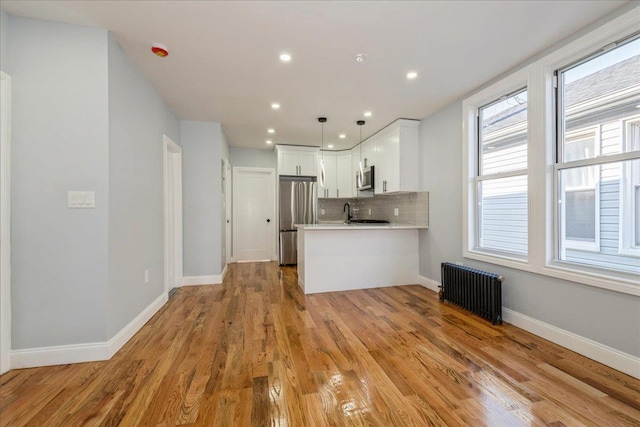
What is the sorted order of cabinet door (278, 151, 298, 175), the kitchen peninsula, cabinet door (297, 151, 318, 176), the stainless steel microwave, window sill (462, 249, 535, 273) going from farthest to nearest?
1. cabinet door (297, 151, 318, 176)
2. cabinet door (278, 151, 298, 175)
3. the stainless steel microwave
4. the kitchen peninsula
5. window sill (462, 249, 535, 273)

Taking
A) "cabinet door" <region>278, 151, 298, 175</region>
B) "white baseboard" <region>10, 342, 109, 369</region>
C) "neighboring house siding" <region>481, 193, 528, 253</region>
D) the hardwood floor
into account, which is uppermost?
"cabinet door" <region>278, 151, 298, 175</region>

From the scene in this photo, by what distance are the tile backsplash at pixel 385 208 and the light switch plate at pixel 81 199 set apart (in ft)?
12.9

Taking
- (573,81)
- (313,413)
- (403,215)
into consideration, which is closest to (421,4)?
(573,81)

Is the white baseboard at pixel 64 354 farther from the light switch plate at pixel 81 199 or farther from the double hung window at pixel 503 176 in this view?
the double hung window at pixel 503 176

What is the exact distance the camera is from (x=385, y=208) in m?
5.29

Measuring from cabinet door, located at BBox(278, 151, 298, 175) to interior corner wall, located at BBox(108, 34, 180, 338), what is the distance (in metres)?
2.51

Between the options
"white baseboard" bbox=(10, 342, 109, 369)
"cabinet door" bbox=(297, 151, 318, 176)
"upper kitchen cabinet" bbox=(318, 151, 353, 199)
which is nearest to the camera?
"white baseboard" bbox=(10, 342, 109, 369)

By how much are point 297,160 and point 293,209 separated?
3.42 feet

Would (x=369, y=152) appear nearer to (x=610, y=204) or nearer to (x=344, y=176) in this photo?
(x=344, y=176)

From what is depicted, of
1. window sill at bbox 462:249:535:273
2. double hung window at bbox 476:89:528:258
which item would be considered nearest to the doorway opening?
window sill at bbox 462:249:535:273

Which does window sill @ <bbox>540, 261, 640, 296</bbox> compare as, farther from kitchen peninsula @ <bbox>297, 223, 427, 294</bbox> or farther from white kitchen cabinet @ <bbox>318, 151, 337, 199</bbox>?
white kitchen cabinet @ <bbox>318, 151, 337, 199</bbox>

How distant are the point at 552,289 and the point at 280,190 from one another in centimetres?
451

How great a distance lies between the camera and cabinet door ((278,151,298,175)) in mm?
5629

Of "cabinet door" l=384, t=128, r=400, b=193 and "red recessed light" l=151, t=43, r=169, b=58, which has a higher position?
"red recessed light" l=151, t=43, r=169, b=58
